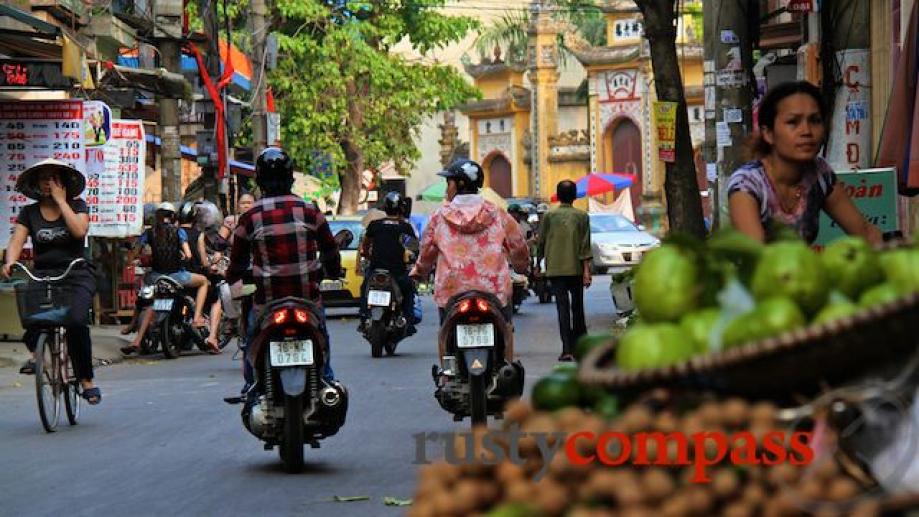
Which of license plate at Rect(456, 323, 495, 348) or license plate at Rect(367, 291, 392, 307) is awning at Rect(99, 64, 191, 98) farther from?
license plate at Rect(456, 323, 495, 348)

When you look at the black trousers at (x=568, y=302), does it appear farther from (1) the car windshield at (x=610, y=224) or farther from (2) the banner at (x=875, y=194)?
(1) the car windshield at (x=610, y=224)

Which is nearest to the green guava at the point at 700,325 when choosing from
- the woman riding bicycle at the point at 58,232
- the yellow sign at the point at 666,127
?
the woman riding bicycle at the point at 58,232

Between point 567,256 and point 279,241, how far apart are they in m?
7.31

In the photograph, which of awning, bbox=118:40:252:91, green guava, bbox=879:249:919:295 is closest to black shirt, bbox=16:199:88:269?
Answer: green guava, bbox=879:249:919:295

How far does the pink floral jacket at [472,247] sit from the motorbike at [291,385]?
5.78 ft

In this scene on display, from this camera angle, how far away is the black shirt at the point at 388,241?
747 inches

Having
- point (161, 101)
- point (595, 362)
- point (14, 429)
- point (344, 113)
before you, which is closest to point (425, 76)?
point (344, 113)

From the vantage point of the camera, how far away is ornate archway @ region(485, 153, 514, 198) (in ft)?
213

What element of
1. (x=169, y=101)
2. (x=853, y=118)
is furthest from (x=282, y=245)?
(x=169, y=101)

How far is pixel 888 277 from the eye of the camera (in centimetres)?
348

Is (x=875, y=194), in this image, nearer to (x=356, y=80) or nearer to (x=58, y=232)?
(x=58, y=232)

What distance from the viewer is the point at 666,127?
16.9 metres

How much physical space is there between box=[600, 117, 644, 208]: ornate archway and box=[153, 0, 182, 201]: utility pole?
34004mm

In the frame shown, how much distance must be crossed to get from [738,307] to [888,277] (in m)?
0.31
